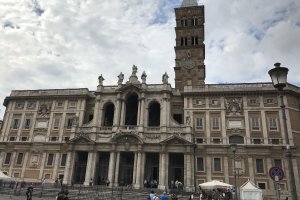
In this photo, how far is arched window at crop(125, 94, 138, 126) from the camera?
45362 millimetres

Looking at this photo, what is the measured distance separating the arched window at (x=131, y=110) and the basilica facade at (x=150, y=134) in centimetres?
17

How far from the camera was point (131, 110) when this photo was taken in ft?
151

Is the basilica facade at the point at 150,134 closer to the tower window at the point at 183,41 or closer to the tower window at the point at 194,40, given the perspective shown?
the tower window at the point at 194,40

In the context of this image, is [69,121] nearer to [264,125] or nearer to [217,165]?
[217,165]

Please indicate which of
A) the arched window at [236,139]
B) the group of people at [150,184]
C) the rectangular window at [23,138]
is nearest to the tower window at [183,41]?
the arched window at [236,139]

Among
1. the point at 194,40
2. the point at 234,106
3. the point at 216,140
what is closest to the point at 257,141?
the point at 216,140

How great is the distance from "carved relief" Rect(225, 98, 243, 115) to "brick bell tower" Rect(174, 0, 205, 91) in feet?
23.8

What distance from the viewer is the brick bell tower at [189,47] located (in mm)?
49906

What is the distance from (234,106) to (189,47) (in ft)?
55.5

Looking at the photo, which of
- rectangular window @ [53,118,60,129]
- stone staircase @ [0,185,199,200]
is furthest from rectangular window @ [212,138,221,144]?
rectangular window @ [53,118,60,129]

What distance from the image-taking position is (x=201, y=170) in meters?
38.3

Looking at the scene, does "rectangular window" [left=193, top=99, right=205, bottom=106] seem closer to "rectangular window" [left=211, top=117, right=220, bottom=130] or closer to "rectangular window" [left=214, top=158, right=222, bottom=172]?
"rectangular window" [left=211, top=117, right=220, bottom=130]

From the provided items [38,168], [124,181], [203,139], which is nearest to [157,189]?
[124,181]

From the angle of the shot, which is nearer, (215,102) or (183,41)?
(215,102)
